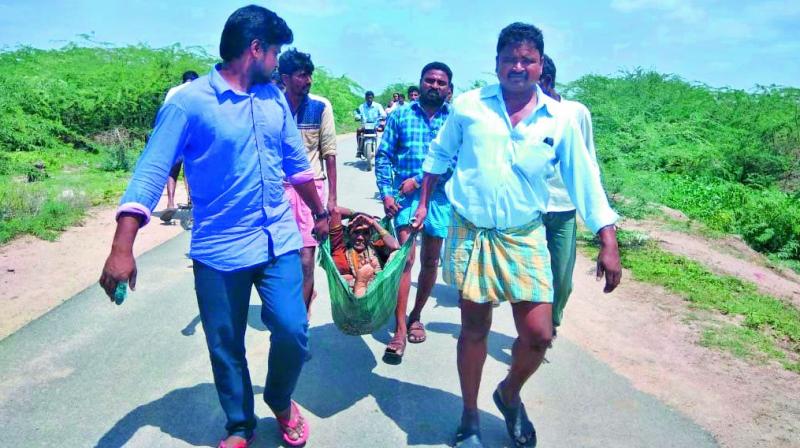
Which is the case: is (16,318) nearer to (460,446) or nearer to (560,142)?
(460,446)

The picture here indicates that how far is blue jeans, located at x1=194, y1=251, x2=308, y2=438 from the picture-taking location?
3.17 metres

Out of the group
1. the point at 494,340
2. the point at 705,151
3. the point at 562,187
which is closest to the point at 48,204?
the point at 494,340

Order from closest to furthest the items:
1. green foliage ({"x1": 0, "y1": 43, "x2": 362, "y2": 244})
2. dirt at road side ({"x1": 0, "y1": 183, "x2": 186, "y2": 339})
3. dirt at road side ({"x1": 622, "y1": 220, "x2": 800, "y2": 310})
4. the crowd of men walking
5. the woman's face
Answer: the crowd of men walking
the woman's face
dirt at road side ({"x1": 0, "y1": 183, "x2": 186, "y2": 339})
dirt at road side ({"x1": 622, "y1": 220, "x2": 800, "y2": 310})
green foliage ({"x1": 0, "y1": 43, "x2": 362, "y2": 244})

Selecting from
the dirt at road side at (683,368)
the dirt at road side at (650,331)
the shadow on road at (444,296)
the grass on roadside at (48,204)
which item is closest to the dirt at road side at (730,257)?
the dirt at road side at (650,331)

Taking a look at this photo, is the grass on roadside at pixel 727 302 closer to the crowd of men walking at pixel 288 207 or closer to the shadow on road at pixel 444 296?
the shadow on road at pixel 444 296

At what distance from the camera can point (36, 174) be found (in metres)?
12.8

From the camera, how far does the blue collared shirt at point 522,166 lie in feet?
10.5

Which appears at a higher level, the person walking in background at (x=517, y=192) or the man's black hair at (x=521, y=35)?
the man's black hair at (x=521, y=35)

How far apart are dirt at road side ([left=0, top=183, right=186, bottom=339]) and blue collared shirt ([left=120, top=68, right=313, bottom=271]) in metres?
3.02

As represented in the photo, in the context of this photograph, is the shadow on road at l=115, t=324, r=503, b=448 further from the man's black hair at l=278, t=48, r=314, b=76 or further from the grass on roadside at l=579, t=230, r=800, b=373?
the grass on roadside at l=579, t=230, r=800, b=373

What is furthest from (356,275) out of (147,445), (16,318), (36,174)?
(36,174)

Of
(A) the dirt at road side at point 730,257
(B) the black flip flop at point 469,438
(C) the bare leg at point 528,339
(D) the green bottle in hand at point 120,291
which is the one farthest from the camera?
(A) the dirt at road side at point 730,257

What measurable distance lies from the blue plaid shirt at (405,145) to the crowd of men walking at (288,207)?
1.20 metres

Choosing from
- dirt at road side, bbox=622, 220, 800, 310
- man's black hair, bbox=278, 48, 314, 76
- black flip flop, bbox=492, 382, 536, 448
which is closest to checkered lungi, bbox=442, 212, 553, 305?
black flip flop, bbox=492, 382, 536, 448
